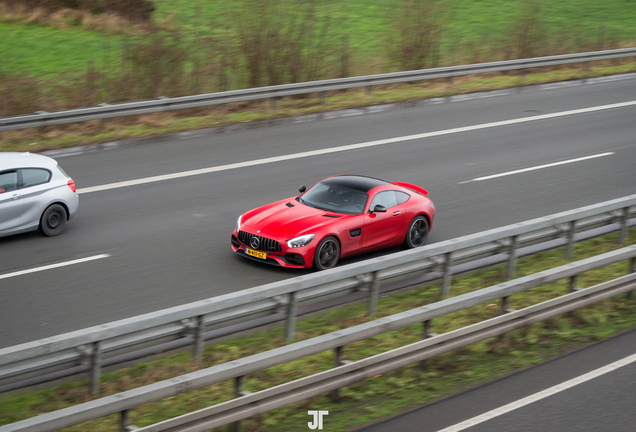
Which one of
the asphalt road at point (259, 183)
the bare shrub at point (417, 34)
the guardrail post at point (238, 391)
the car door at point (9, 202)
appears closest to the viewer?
the guardrail post at point (238, 391)

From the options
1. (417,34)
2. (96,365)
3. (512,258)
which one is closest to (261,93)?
(417,34)

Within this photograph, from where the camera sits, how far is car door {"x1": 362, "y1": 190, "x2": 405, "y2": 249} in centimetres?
1166

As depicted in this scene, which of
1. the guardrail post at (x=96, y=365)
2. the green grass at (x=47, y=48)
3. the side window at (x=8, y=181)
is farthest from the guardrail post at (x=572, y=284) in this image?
the green grass at (x=47, y=48)

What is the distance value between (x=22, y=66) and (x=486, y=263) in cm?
1974

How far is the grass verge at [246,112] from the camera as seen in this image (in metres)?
17.8

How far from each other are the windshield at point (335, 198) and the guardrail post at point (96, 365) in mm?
5557

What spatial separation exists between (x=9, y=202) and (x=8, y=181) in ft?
1.50

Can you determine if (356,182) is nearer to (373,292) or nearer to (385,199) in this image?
(385,199)

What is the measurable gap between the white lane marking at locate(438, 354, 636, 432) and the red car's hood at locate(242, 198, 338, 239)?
14.9 feet

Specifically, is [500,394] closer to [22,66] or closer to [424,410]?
[424,410]

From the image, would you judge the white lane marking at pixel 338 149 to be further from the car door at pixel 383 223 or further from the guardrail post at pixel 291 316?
the guardrail post at pixel 291 316

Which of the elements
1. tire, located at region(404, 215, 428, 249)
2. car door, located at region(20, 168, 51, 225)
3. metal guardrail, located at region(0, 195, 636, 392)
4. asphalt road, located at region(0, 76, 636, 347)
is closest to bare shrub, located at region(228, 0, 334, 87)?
asphalt road, located at region(0, 76, 636, 347)

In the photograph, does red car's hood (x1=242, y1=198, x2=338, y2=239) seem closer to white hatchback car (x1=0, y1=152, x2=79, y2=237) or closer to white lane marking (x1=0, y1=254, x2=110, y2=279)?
white lane marking (x1=0, y1=254, x2=110, y2=279)

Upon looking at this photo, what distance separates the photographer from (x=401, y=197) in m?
12.3
